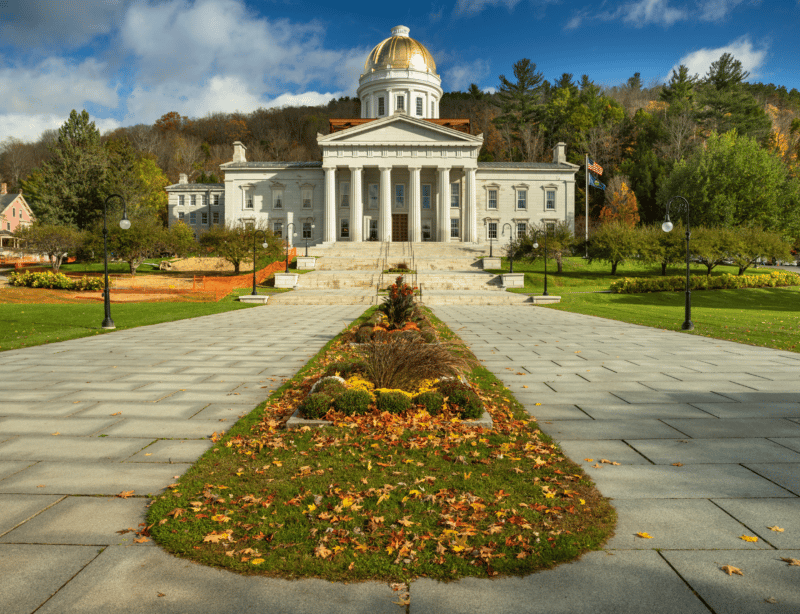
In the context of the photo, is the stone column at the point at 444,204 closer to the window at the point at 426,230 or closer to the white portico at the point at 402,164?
the white portico at the point at 402,164

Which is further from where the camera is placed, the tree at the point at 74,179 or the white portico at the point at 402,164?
the white portico at the point at 402,164

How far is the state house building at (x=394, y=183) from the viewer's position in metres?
59.7

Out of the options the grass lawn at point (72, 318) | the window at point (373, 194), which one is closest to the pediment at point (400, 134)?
the window at point (373, 194)

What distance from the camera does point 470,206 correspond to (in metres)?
60.6

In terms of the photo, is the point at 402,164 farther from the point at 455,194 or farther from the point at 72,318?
the point at 72,318

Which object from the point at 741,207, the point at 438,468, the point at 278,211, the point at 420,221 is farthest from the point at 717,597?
the point at 278,211

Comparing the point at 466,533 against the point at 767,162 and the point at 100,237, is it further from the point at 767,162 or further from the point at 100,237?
the point at 767,162

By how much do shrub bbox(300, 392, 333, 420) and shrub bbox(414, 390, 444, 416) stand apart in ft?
3.94

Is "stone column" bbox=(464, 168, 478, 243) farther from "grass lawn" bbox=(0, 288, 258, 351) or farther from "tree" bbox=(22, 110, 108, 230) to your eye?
"tree" bbox=(22, 110, 108, 230)

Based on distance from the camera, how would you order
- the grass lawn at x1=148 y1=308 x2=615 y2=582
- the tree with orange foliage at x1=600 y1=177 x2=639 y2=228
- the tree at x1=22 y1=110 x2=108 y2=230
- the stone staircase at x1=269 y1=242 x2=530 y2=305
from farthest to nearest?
the tree with orange foliage at x1=600 y1=177 x2=639 y2=228, the tree at x1=22 y1=110 x2=108 y2=230, the stone staircase at x1=269 y1=242 x2=530 y2=305, the grass lawn at x1=148 y1=308 x2=615 y2=582

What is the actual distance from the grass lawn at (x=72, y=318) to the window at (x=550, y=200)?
51.0 meters

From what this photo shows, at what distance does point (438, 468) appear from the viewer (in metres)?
4.70

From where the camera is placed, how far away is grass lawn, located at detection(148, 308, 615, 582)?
3240 mm

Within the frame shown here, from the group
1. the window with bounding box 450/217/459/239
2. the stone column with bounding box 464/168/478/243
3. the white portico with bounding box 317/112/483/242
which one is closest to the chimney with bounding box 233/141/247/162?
the white portico with bounding box 317/112/483/242
